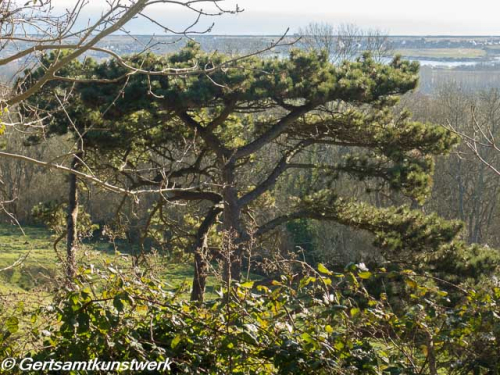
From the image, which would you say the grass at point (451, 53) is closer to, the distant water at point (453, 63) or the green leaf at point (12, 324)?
the distant water at point (453, 63)

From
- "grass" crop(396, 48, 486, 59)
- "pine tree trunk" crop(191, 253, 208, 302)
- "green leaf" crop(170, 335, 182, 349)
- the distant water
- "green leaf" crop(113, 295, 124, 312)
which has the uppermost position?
"grass" crop(396, 48, 486, 59)

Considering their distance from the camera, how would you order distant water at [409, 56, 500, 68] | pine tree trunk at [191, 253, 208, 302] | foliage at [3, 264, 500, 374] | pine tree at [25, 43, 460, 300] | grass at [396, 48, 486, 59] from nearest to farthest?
1. foliage at [3, 264, 500, 374]
2. pine tree trunk at [191, 253, 208, 302]
3. pine tree at [25, 43, 460, 300]
4. distant water at [409, 56, 500, 68]
5. grass at [396, 48, 486, 59]

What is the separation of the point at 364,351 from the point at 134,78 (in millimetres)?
7757

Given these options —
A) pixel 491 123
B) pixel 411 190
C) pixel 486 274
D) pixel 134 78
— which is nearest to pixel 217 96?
Result: pixel 134 78

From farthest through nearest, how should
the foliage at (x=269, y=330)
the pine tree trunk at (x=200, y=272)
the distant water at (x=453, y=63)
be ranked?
1. the distant water at (x=453, y=63)
2. the pine tree trunk at (x=200, y=272)
3. the foliage at (x=269, y=330)

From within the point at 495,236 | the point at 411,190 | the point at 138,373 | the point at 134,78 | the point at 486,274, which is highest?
the point at 134,78

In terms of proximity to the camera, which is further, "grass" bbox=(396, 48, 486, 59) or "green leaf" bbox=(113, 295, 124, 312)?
"grass" bbox=(396, 48, 486, 59)

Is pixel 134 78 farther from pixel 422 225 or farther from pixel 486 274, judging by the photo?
pixel 486 274

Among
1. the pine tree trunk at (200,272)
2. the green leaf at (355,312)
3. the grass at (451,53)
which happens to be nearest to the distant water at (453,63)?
the grass at (451,53)

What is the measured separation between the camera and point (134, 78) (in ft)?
32.9

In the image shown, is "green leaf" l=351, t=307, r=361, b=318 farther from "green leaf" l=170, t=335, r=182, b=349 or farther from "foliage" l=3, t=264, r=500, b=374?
"green leaf" l=170, t=335, r=182, b=349

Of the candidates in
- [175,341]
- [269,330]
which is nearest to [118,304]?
[175,341]

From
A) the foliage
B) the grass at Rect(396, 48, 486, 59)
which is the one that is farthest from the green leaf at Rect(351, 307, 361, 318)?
the grass at Rect(396, 48, 486, 59)

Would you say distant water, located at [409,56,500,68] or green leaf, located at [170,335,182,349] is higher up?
distant water, located at [409,56,500,68]
